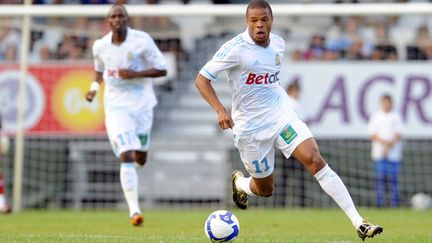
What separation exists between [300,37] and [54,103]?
4.90 metres

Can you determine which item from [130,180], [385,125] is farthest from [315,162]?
[385,125]

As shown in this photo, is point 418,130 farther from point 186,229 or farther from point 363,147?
point 186,229

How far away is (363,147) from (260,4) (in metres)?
10.2

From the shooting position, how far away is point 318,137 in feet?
61.3

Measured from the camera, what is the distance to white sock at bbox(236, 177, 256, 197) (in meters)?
11.2

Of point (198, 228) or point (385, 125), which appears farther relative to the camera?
point (385, 125)

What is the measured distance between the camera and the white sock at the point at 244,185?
11180mm

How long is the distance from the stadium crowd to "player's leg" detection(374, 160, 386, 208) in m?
2.03

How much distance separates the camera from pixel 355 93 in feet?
60.8

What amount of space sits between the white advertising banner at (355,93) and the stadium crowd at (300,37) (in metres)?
0.30

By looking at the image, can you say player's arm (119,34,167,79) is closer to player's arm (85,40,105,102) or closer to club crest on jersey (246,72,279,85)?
player's arm (85,40,105,102)

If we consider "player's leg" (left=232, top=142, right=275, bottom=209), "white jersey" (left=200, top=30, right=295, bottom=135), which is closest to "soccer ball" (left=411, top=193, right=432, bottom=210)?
"player's leg" (left=232, top=142, right=275, bottom=209)

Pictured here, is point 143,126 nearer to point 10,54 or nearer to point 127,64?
point 127,64

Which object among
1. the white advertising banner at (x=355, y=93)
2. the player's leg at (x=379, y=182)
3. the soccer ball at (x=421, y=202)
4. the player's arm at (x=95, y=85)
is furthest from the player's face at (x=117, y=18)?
the soccer ball at (x=421, y=202)
